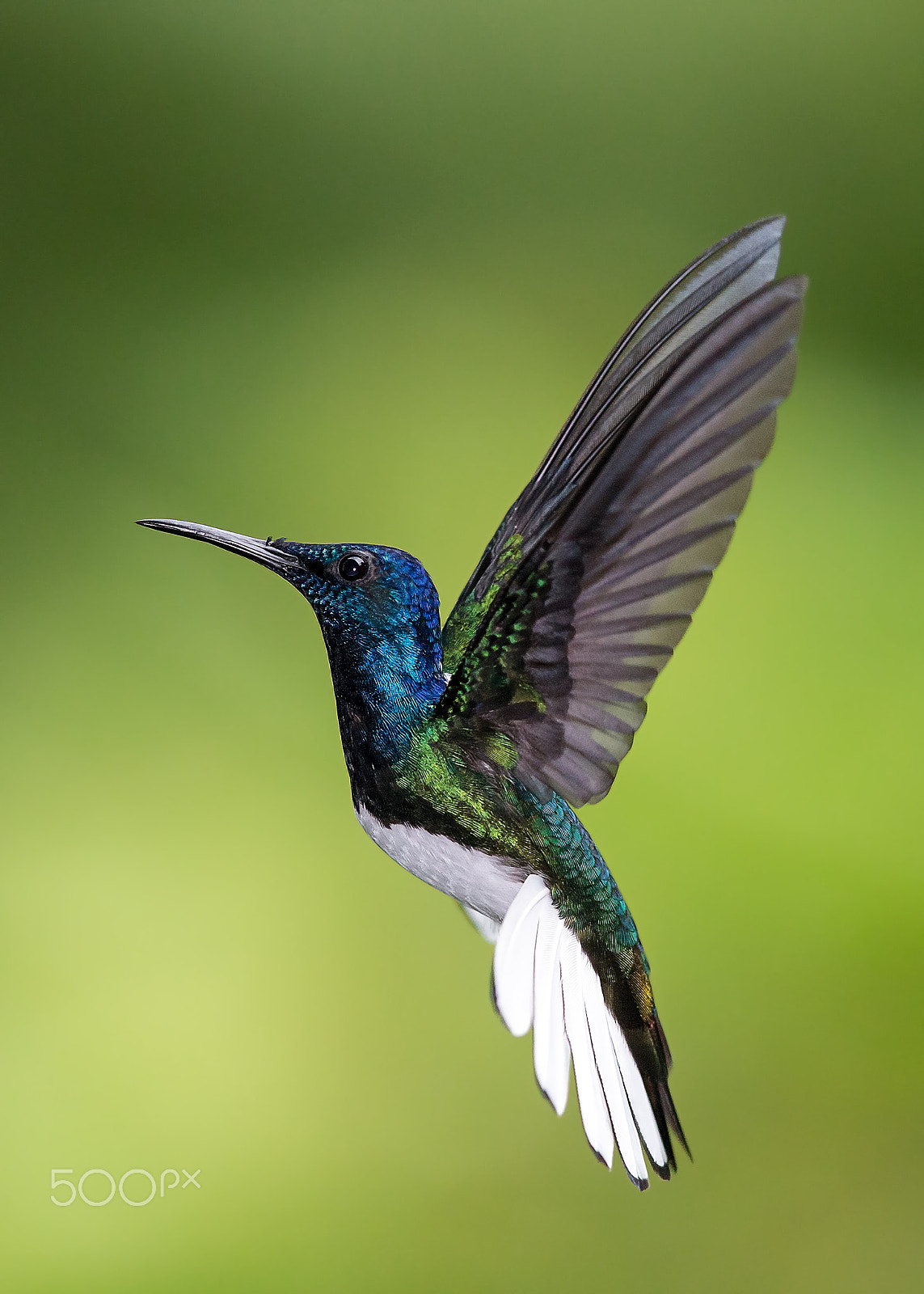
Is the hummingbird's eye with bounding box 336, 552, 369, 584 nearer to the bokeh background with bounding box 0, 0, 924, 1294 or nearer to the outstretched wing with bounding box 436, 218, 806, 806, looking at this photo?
the outstretched wing with bounding box 436, 218, 806, 806

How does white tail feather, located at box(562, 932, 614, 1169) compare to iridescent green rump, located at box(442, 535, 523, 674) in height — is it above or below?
below

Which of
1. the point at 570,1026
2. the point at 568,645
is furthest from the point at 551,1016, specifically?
the point at 568,645

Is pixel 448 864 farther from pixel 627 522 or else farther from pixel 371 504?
pixel 371 504

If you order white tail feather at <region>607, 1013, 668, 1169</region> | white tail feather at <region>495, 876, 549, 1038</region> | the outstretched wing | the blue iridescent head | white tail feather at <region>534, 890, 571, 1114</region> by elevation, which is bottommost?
white tail feather at <region>607, 1013, 668, 1169</region>

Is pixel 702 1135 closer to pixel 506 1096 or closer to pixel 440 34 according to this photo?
pixel 506 1096

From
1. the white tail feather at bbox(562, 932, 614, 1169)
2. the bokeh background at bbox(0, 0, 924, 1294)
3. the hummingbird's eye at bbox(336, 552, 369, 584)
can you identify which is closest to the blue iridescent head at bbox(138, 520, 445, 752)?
the hummingbird's eye at bbox(336, 552, 369, 584)

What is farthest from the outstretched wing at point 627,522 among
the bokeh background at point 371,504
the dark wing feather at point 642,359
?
the bokeh background at point 371,504

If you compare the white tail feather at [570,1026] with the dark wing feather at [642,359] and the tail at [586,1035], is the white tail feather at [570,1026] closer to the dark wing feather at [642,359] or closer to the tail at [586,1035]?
the tail at [586,1035]
